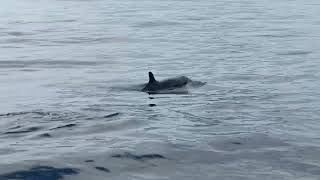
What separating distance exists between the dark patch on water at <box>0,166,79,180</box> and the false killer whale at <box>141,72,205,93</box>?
675 cm

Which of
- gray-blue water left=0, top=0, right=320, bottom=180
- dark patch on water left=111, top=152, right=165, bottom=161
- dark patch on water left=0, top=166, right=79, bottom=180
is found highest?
gray-blue water left=0, top=0, right=320, bottom=180

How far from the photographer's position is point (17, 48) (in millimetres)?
26188

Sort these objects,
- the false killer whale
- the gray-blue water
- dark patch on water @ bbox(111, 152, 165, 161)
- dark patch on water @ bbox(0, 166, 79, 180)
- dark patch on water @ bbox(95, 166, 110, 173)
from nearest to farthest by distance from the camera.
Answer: dark patch on water @ bbox(0, 166, 79, 180)
dark patch on water @ bbox(95, 166, 110, 173)
the gray-blue water
dark patch on water @ bbox(111, 152, 165, 161)
the false killer whale

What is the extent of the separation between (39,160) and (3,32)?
2394cm

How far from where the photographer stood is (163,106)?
1392cm

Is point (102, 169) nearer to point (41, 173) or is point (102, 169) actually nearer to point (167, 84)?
point (41, 173)

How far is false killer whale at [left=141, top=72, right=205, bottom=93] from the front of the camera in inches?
633

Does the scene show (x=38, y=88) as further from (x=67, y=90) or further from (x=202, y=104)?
(x=202, y=104)

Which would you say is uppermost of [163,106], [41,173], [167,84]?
[167,84]

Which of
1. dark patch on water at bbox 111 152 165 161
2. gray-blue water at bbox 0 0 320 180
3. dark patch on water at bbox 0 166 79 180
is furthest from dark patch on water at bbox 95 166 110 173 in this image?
dark patch on water at bbox 111 152 165 161

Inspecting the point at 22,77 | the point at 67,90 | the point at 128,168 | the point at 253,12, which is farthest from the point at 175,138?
the point at 253,12

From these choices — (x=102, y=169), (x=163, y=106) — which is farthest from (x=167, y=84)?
(x=102, y=169)

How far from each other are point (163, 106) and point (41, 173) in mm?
5070

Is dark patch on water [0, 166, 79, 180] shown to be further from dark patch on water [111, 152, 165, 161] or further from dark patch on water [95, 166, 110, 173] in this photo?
dark patch on water [111, 152, 165, 161]
